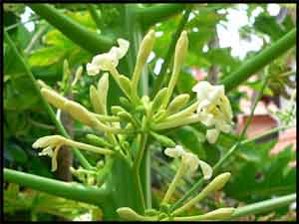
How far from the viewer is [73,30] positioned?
3.04ft

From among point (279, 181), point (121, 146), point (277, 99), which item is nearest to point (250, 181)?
point (279, 181)

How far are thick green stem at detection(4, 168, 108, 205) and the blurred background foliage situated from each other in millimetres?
170

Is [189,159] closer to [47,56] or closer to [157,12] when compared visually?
[157,12]

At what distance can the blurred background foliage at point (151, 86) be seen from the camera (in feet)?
3.87

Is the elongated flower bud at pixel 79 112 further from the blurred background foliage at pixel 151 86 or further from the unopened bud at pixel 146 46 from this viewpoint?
the blurred background foliage at pixel 151 86

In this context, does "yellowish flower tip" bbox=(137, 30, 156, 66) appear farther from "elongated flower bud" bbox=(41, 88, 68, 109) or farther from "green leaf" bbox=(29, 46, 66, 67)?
"green leaf" bbox=(29, 46, 66, 67)

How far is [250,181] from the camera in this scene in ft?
4.87

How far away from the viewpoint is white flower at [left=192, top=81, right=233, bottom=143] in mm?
621

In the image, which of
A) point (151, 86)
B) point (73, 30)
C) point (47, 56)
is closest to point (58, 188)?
point (73, 30)

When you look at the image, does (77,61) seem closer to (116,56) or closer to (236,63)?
(236,63)

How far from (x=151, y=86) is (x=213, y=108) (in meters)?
0.78

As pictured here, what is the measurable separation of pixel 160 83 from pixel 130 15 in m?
0.15

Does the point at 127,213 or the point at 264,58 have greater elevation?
the point at 264,58

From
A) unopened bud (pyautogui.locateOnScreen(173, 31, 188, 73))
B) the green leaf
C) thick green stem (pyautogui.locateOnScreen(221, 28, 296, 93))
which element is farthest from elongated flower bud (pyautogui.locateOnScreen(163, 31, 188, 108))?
the green leaf
